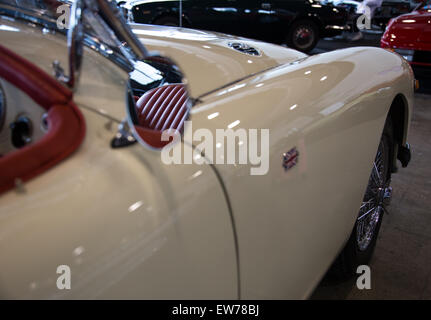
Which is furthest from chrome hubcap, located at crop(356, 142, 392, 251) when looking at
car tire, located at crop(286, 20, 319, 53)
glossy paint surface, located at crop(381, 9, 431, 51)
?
car tire, located at crop(286, 20, 319, 53)

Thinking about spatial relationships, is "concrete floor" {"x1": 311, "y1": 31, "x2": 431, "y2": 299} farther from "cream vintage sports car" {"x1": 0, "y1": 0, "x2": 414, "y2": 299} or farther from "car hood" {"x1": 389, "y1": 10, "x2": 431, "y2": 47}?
"car hood" {"x1": 389, "y1": 10, "x2": 431, "y2": 47}

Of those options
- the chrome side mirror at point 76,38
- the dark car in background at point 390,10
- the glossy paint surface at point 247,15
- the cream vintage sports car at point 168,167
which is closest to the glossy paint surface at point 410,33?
the glossy paint surface at point 247,15

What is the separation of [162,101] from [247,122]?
886 mm

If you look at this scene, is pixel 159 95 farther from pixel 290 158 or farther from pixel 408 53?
pixel 408 53

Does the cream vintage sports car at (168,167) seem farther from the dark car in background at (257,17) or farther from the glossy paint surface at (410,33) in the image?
the dark car in background at (257,17)

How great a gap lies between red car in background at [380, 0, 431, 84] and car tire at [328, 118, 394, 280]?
3157 mm

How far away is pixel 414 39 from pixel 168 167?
15.9ft

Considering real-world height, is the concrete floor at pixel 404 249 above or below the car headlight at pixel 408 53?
below

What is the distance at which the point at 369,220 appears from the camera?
231cm

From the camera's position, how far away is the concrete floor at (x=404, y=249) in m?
2.20

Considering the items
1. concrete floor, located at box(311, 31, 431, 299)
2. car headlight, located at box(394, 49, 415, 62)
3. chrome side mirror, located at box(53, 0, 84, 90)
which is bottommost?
concrete floor, located at box(311, 31, 431, 299)

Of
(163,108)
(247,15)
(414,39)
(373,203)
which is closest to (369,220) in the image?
(373,203)

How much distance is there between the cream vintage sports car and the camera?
831 millimetres
